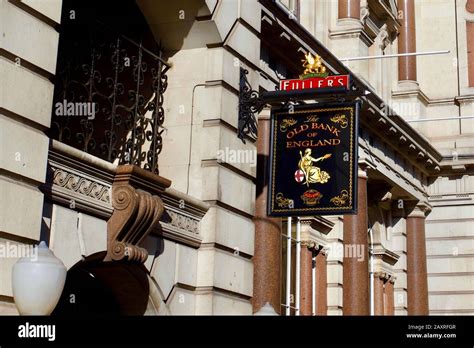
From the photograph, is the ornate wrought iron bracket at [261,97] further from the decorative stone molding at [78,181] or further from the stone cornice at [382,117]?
the decorative stone molding at [78,181]

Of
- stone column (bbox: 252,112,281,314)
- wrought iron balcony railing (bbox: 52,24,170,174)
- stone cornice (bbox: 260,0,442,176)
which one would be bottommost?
stone column (bbox: 252,112,281,314)

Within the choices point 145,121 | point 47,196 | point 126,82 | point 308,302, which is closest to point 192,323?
point 47,196

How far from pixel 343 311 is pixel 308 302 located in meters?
1.37

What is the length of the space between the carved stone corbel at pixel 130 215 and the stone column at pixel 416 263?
16500 millimetres

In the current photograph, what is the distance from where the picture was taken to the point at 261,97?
1563 cm

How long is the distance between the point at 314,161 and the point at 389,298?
1369 cm

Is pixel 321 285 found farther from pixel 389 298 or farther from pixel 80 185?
pixel 80 185

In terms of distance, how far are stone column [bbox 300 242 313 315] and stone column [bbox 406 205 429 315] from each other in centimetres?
685

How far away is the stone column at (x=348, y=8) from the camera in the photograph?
24.9 metres

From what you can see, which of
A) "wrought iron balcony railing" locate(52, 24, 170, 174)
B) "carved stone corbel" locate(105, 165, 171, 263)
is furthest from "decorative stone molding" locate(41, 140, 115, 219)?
"wrought iron balcony railing" locate(52, 24, 170, 174)

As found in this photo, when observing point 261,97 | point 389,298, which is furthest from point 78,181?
point 389,298

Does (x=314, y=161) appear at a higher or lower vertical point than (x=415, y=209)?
lower

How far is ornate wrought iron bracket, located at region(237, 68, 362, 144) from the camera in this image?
15.3 metres

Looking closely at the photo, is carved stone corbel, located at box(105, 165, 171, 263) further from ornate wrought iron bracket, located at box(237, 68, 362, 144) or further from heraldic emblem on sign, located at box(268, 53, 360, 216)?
ornate wrought iron bracket, located at box(237, 68, 362, 144)
